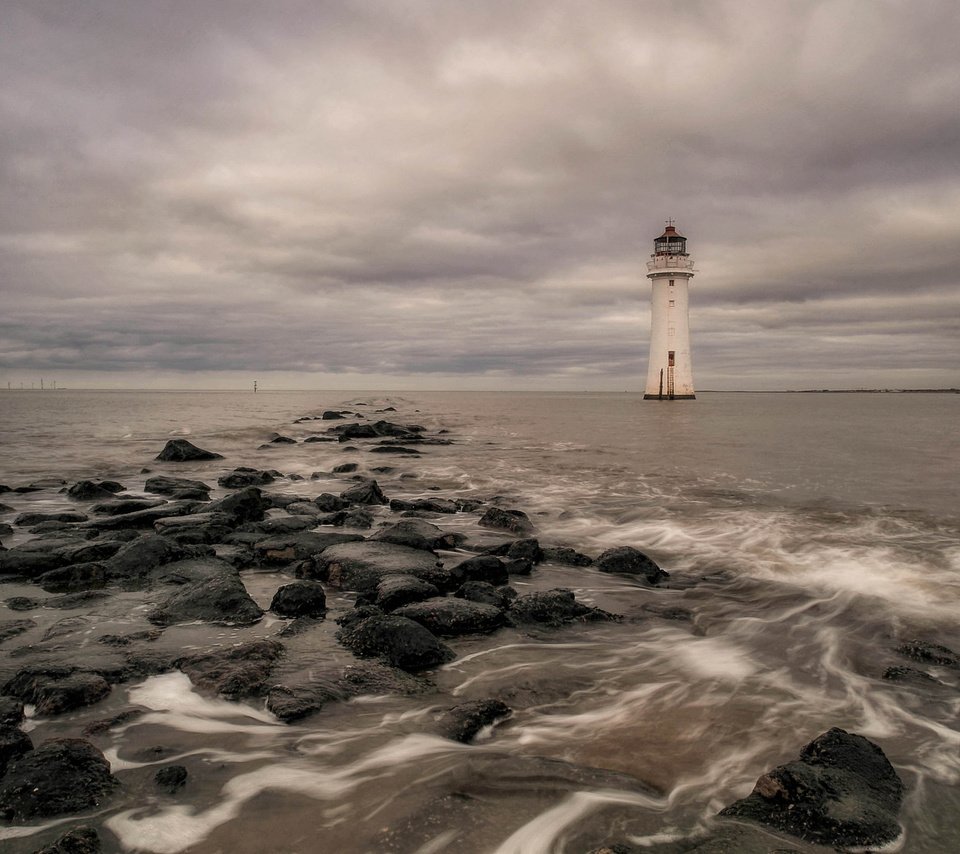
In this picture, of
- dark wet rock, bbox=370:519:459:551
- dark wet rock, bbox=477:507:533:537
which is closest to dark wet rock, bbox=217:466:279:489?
dark wet rock, bbox=477:507:533:537

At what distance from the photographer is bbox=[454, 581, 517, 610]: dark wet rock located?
19.6 ft

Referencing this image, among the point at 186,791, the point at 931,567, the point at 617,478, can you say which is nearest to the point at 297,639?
the point at 186,791

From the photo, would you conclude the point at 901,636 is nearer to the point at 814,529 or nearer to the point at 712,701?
the point at 712,701

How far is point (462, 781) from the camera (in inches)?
128

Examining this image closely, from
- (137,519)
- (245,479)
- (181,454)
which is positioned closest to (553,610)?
(137,519)

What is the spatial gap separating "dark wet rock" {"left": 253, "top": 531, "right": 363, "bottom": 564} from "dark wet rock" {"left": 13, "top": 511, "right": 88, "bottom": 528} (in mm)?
3745

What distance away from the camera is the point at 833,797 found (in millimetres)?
2971

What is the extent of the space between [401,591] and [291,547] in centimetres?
241

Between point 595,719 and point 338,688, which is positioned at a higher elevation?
point 338,688

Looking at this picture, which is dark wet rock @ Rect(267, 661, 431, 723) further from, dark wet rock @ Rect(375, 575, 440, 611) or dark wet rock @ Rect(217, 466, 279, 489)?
dark wet rock @ Rect(217, 466, 279, 489)

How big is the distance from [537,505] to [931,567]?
6.31 meters

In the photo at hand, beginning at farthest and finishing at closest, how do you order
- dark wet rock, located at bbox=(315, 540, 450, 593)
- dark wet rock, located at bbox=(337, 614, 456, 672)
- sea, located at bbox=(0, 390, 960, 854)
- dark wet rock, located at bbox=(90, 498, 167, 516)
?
1. dark wet rock, located at bbox=(90, 498, 167, 516)
2. dark wet rock, located at bbox=(315, 540, 450, 593)
3. dark wet rock, located at bbox=(337, 614, 456, 672)
4. sea, located at bbox=(0, 390, 960, 854)

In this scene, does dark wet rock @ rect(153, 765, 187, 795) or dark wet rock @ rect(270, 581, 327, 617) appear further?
dark wet rock @ rect(270, 581, 327, 617)

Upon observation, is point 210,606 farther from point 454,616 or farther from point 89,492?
point 89,492
